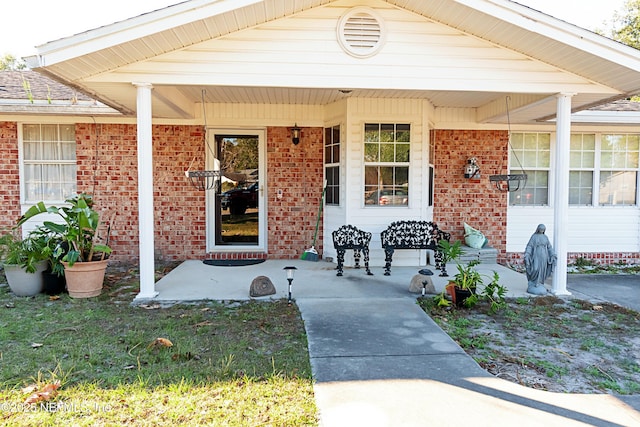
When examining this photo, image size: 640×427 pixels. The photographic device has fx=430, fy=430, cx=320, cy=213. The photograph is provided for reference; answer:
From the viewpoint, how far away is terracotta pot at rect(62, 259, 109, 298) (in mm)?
5320

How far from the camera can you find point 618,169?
330 inches

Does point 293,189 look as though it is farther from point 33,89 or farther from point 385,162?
point 33,89

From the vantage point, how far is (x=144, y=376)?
3096 millimetres

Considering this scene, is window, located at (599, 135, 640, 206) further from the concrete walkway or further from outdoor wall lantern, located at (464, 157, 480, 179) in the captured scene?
the concrete walkway

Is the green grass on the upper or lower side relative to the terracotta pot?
lower

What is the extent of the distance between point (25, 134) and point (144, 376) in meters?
6.44

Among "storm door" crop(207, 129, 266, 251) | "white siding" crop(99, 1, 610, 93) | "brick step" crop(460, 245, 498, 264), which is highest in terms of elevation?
"white siding" crop(99, 1, 610, 93)

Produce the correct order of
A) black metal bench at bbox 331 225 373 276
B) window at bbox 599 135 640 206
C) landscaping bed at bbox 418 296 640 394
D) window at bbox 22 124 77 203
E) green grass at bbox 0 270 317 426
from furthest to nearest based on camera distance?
window at bbox 599 135 640 206 < window at bbox 22 124 77 203 < black metal bench at bbox 331 225 373 276 < landscaping bed at bbox 418 296 640 394 < green grass at bbox 0 270 317 426

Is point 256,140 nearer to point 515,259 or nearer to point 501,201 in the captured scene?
point 501,201

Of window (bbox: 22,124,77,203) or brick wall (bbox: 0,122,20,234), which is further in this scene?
window (bbox: 22,124,77,203)

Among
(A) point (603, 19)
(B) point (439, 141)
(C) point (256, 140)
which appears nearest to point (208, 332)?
(C) point (256, 140)

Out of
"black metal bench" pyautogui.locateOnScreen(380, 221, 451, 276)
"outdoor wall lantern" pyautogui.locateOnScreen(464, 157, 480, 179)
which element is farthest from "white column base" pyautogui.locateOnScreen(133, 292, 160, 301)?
"outdoor wall lantern" pyautogui.locateOnScreen(464, 157, 480, 179)

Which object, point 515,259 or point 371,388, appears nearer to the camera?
point 371,388

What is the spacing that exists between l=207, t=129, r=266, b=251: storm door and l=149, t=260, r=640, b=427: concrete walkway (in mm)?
2439
